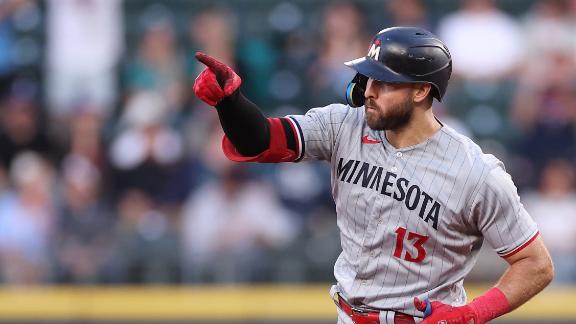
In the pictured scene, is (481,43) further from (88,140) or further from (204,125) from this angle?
(88,140)

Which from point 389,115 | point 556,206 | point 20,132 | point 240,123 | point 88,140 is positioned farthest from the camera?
point 20,132

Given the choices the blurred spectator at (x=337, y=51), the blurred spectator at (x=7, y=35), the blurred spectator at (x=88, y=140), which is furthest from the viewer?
the blurred spectator at (x=7, y=35)

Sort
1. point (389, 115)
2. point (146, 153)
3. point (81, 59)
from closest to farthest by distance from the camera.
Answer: point (389, 115), point (146, 153), point (81, 59)

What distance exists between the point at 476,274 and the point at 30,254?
3323mm

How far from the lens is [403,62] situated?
4035 millimetres

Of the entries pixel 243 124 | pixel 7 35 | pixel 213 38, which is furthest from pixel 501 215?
pixel 7 35

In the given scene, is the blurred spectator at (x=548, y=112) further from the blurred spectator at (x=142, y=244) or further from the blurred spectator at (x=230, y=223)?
the blurred spectator at (x=142, y=244)

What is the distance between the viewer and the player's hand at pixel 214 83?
3.81 m

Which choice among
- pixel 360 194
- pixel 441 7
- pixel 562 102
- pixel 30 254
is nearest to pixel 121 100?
pixel 30 254

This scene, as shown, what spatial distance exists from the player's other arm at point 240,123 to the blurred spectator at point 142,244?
4154 mm

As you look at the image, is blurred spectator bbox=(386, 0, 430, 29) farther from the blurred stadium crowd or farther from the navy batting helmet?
the navy batting helmet

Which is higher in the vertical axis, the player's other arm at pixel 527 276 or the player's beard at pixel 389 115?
the player's beard at pixel 389 115

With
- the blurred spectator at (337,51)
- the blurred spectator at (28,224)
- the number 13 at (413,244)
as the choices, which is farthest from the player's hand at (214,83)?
the blurred spectator at (337,51)

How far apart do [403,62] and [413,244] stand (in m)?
0.67
